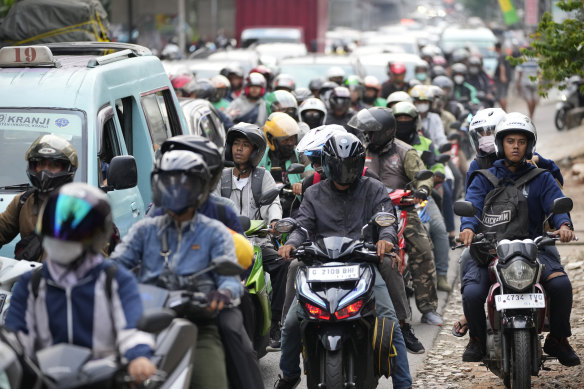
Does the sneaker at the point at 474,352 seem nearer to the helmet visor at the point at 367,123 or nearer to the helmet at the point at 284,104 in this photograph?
the helmet visor at the point at 367,123

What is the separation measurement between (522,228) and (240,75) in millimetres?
10945

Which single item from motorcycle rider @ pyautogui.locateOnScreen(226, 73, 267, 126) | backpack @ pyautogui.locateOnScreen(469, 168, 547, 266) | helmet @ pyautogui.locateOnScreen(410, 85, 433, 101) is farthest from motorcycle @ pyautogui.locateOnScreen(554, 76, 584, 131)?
backpack @ pyautogui.locateOnScreen(469, 168, 547, 266)

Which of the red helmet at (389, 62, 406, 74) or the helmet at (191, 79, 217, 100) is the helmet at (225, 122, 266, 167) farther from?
the red helmet at (389, 62, 406, 74)

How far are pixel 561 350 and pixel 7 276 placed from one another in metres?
3.28

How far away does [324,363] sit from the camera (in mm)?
5887

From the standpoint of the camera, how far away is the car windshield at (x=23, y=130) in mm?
7242

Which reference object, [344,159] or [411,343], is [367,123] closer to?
[411,343]

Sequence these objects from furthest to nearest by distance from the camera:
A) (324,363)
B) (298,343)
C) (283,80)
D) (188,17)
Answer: (188,17) → (283,80) → (298,343) → (324,363)

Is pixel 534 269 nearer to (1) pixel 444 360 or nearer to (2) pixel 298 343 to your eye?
(2) pixel 298 343

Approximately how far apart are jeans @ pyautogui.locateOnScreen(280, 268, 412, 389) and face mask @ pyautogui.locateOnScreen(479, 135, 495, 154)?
5.88 feet

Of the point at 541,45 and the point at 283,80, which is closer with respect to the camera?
the point at 541,45

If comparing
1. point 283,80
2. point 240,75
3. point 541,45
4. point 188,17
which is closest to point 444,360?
point 541,45

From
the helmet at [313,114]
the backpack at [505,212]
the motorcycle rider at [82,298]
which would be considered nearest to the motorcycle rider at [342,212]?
the backpack at [505,212]

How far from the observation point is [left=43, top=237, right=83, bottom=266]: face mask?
404 cm
